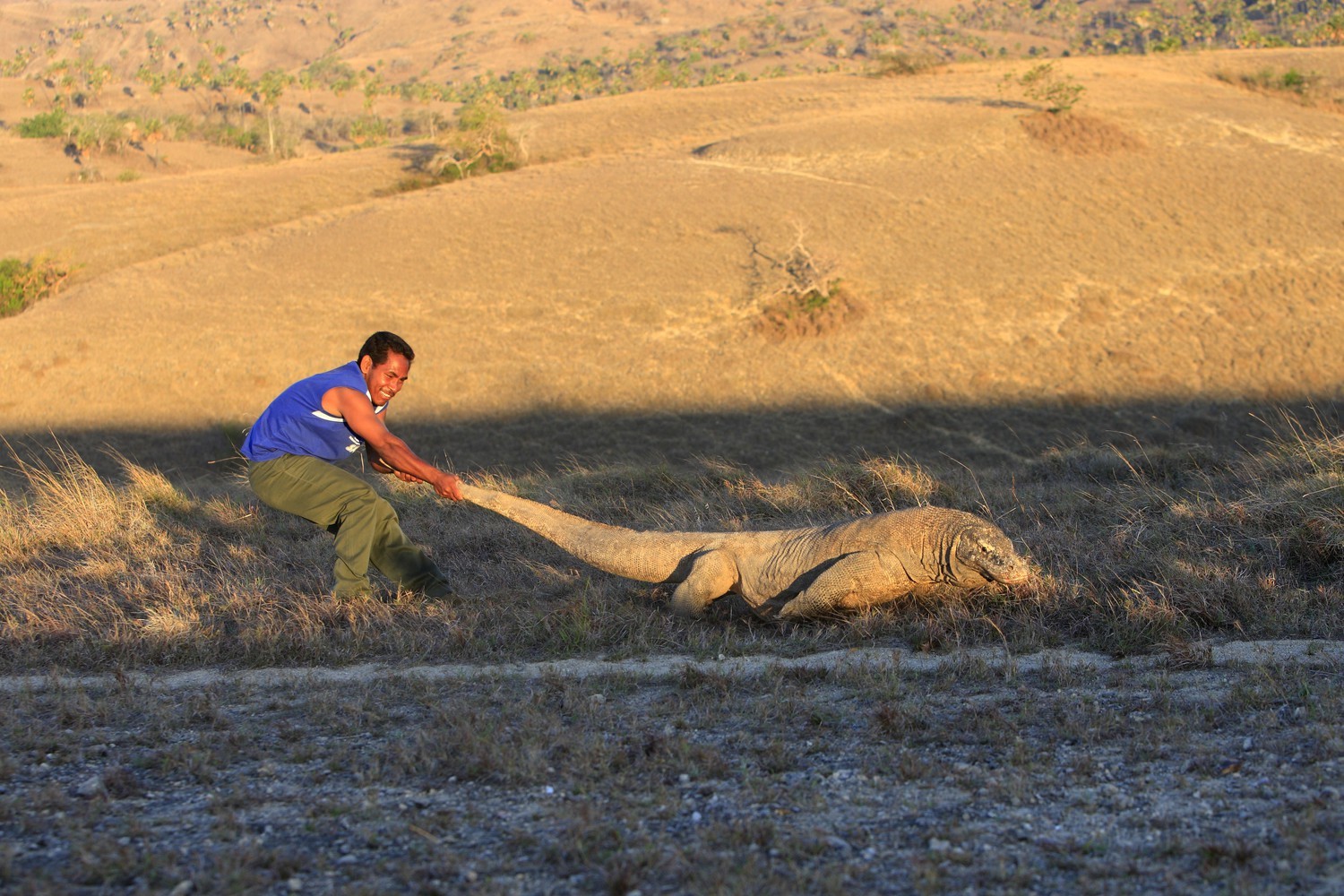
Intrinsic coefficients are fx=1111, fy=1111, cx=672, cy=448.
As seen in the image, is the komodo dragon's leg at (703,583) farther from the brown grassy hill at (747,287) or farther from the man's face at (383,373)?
the brown grassy hill at (747,287)

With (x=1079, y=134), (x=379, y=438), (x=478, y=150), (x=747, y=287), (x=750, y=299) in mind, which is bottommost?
(x=750, y=299)

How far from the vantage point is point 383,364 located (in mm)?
5793

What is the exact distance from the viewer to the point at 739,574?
5.87m

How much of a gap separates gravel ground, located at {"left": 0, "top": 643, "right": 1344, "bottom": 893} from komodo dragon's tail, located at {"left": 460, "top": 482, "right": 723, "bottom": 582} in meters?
1.22

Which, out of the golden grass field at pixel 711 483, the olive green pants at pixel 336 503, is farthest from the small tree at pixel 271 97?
the olive green pants at pixel 336 503

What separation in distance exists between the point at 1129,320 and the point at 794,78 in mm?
25391

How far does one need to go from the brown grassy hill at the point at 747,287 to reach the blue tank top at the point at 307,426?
13.0 metres

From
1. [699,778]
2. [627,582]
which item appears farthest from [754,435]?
[699,778]

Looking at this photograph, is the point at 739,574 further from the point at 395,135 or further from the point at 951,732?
the point at 395,135

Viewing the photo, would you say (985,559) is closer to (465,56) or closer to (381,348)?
(381,348)

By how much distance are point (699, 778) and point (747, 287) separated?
70.8ft

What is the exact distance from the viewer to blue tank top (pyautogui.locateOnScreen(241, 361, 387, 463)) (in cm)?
577

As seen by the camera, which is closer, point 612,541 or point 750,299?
point 612,541

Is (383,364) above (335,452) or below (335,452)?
above
